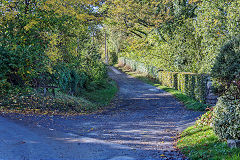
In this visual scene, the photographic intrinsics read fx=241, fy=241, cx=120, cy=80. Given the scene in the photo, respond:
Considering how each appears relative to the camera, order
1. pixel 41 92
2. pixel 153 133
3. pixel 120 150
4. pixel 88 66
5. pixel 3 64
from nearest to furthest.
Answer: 1. pixel 120 150
2. pixel 153 133
3. pixel 3 64
4. pixel 41 92
5. pixel 88 66

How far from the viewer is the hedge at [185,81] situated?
1410cm

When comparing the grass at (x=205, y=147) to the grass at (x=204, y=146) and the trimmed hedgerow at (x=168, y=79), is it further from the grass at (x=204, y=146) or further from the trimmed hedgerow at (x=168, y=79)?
the trimmed hedgerow at (x=168, y=79)

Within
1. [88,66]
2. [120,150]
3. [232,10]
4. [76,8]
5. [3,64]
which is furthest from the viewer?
[88,66]

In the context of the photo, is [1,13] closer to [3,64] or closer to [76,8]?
[3,64]

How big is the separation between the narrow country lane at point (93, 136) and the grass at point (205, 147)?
0.34 m

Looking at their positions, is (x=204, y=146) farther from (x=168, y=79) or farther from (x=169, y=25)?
(x=169, y=25)

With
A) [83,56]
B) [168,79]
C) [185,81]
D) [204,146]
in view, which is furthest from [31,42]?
[168,79]

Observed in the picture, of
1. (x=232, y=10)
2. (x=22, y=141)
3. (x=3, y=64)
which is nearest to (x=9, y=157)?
(x=22, y=141)

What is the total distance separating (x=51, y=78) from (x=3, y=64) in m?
2.80

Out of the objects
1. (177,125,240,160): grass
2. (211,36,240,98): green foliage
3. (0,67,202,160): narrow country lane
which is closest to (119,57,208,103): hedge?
(0,67,202,160): narrow country lane

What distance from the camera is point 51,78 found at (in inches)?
527

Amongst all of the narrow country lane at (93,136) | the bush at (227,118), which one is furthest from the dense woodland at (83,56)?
the narrow country lane at (93,136)

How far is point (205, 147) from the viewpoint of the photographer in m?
5.96

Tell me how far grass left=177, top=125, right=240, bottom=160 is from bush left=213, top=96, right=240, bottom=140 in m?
0.26
